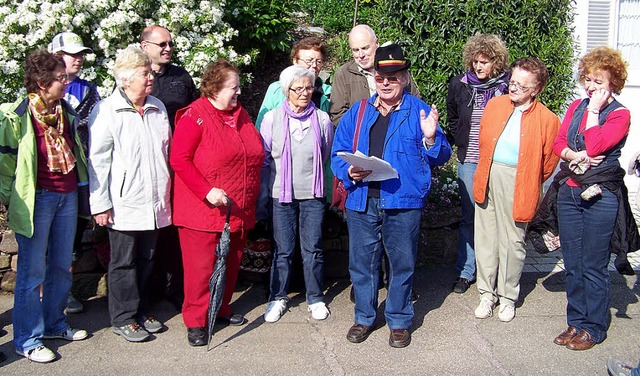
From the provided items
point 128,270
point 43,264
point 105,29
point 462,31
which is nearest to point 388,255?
point 128,270

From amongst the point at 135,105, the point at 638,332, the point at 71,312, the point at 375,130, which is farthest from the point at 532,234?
the point at 71,312

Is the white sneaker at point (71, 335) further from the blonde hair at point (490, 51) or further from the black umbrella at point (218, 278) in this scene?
the blonde hair at point (490, 51)

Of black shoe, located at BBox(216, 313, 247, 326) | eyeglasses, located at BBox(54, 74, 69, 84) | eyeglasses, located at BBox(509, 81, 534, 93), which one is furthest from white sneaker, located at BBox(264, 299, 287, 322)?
eyeglasses, located at BBox(509, 81, 534, 93)

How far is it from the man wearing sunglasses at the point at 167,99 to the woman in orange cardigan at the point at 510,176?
7.55 feet

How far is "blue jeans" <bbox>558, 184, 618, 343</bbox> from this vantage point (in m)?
4.85

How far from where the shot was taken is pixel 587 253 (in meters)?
4.93

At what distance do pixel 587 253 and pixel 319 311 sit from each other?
77.6 inches

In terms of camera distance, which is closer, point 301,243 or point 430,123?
point 430,123

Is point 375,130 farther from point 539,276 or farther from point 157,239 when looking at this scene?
point 539,276

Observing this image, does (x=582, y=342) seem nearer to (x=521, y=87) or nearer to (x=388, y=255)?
(x=388, y=255)

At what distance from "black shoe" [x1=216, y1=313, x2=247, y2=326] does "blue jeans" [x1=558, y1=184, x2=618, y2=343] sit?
2.36 meters

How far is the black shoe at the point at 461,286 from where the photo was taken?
5.94 metres

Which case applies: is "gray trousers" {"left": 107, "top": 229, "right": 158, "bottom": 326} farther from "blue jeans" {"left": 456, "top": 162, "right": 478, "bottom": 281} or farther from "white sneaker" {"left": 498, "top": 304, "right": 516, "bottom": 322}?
"white sneaker" {"left": 498, "top": 304, "right": 516, "bottom": 322}

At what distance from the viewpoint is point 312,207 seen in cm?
530
